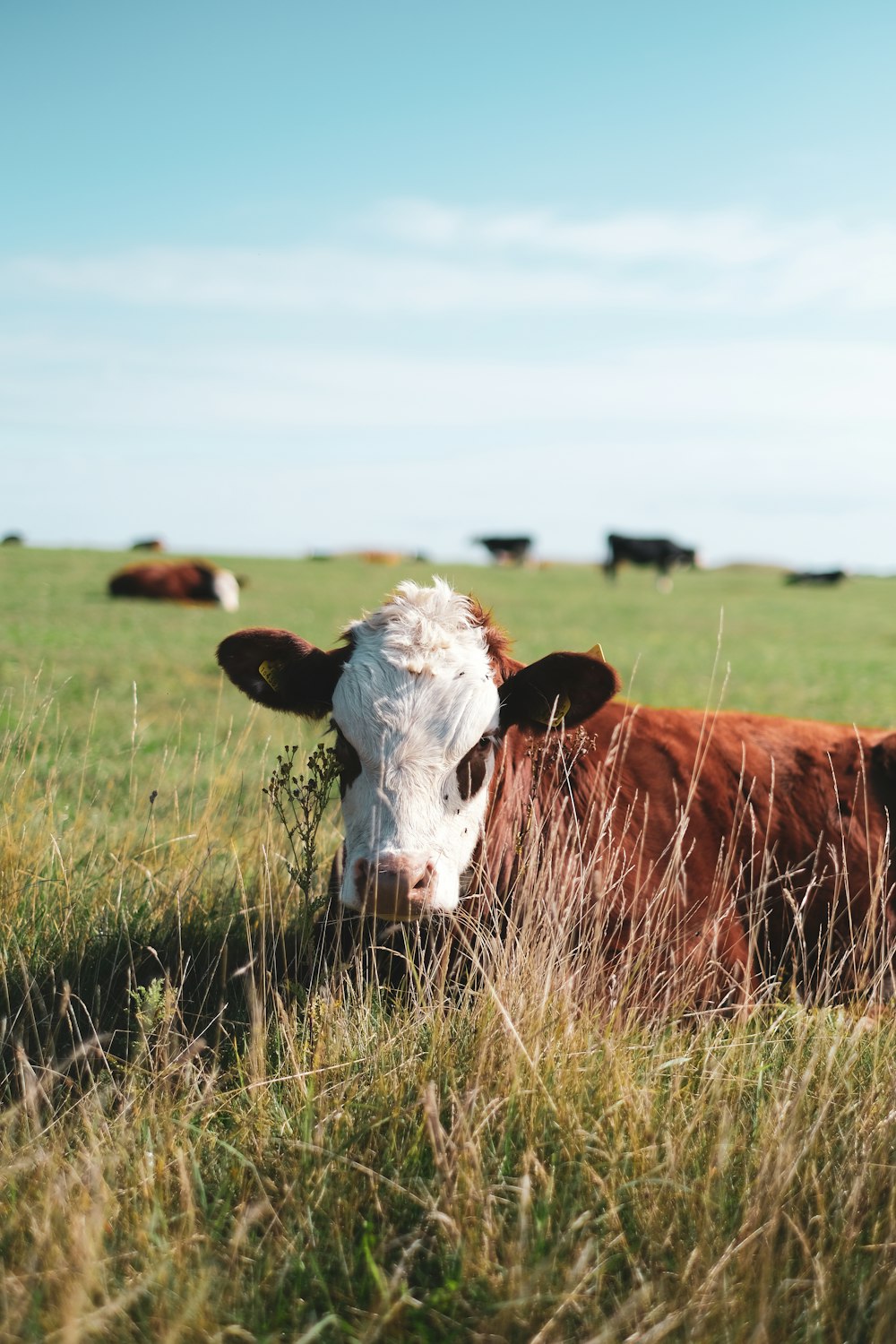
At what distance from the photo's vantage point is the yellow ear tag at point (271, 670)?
496 cm

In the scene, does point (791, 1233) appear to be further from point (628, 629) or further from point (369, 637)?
point (628, 629)

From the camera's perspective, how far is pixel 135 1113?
3.52 meters

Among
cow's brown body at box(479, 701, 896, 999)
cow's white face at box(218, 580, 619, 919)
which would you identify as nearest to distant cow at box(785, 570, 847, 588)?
cow's brown body at box(479, 701, 896, 999)

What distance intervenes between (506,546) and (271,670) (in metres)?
84.2

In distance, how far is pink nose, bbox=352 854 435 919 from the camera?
3934mm

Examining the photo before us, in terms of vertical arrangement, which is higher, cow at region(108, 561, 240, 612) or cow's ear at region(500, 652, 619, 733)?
cow at region(108, 561, 240, 612)

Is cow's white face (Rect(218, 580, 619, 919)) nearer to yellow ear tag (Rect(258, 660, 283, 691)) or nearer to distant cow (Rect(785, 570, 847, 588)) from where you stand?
yellow ear tag (Rect(258, 660, 283, 691))

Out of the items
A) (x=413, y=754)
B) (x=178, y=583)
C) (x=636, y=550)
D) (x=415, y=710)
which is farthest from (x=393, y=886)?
(x=636, y=550)

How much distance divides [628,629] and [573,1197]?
27923 mm

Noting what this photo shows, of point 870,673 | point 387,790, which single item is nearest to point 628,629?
point 870,673

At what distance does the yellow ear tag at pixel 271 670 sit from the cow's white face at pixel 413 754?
1.23 ft

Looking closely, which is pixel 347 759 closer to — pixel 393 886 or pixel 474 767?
pixel 474 767

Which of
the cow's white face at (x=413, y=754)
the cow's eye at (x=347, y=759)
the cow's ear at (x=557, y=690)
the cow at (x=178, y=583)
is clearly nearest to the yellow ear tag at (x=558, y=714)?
the cow's ear at (x=557, y=690)

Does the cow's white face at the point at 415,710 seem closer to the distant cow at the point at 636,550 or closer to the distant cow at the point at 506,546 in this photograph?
the distant cow at the point at 636,550
